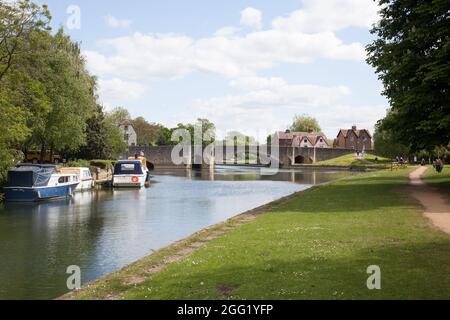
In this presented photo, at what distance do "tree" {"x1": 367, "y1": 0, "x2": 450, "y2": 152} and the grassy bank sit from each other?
34.9 ft

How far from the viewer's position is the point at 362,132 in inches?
6929

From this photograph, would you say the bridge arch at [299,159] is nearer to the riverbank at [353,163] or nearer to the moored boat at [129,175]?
the riverbank at [353,163]

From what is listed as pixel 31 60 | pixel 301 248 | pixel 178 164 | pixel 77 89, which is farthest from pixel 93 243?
pixel 178 164

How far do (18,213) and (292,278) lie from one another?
2630cm

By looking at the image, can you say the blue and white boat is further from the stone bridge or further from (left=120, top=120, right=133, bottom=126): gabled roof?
(left=120, top=120, right=133, bottom=126): gabled roof

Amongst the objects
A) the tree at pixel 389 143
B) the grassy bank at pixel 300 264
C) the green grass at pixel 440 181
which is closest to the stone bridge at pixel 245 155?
the tree at pixel 389 143

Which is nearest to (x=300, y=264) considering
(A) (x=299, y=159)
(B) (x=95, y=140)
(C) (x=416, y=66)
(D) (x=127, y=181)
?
(C) (x=416, y=66)

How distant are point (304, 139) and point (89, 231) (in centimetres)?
15918

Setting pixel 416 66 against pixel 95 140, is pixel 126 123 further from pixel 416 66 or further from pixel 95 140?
pixel 416 66

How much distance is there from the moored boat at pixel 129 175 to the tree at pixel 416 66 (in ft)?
98.6

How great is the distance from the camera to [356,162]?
120375 mm

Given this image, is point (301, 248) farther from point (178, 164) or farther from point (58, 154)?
point (178, 164)

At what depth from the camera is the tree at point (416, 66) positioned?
27.7 meters

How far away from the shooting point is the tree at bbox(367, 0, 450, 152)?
27734 mm
